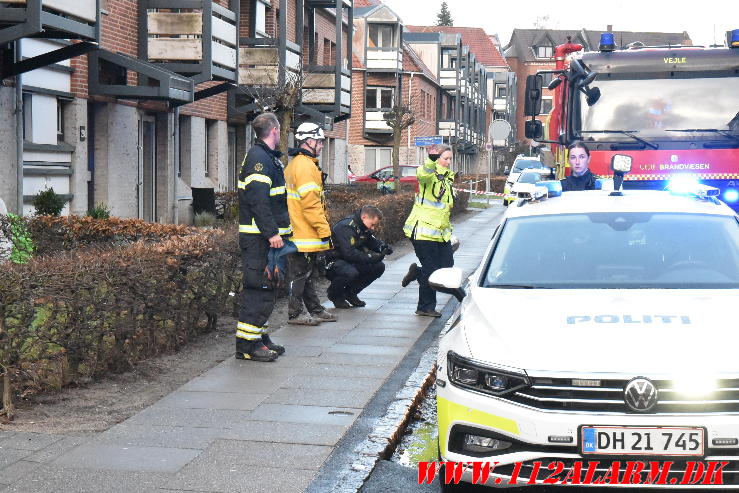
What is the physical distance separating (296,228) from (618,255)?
494 cm

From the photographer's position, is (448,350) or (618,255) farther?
(618,255)

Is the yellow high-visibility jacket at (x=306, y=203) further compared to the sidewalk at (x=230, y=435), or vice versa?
the yellow high-visibility jacket at (x=306, y=203)

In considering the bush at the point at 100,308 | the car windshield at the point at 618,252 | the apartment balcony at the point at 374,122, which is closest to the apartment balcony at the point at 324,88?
the bush at the point at 100,308

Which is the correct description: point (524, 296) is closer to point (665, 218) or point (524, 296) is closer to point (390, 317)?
point (665, 218)

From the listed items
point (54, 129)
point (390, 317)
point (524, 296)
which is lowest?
point (390, 317)

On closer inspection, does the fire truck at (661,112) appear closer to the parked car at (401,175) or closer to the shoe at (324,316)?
the shoe at (324,316)

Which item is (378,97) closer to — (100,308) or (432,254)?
(432,254)

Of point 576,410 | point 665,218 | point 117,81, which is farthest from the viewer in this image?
point 117,81

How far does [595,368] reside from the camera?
16.3 feet

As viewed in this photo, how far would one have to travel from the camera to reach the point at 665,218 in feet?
22.3

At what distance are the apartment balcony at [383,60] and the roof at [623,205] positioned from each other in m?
56.2

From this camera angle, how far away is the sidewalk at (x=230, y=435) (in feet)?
18.5

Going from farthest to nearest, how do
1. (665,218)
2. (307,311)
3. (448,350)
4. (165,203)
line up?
(165,203)
(307,311)
(665,218)
(448,350)

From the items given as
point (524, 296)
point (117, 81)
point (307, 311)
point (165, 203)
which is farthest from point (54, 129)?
point (524, 296)
